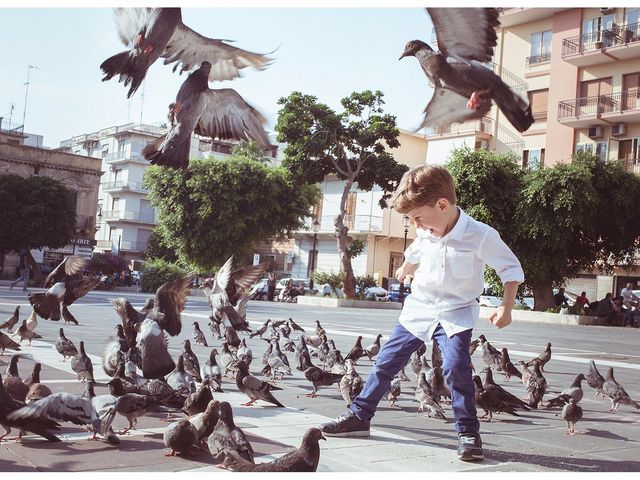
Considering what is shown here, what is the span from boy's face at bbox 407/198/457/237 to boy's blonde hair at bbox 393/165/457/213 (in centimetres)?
3

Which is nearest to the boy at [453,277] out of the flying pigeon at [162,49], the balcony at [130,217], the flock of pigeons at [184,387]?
the flock of pigeons at [184,387]

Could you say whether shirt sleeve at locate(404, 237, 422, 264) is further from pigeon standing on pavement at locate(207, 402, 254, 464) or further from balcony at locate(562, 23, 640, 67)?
balcony at locate(562, 23, 640, 67)

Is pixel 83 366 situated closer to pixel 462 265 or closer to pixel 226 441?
pixel 226 441

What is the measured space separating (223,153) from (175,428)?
2.98m

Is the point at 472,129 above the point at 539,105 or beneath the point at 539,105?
beneath

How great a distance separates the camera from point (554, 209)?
24.2 metres

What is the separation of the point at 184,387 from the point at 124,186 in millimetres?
2256

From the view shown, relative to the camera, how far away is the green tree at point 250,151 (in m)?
6.35

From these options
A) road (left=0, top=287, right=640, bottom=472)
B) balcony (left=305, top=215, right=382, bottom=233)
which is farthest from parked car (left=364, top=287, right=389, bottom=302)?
road (left=0, top=287, right=640, bottom=472)

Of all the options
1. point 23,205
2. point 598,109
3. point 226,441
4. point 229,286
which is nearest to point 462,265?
point 226,441

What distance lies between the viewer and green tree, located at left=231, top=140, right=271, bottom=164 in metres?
6.35

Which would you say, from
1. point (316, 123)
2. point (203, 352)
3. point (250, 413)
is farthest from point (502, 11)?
point (203, 352)

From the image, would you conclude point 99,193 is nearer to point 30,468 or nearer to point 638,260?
point 30,468

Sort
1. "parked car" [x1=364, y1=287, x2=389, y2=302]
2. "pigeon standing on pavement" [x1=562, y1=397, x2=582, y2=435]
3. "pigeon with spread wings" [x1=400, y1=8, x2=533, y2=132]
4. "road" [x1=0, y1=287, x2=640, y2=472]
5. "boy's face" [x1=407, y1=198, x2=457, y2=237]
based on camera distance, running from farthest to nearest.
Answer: "parked car" [x1=364, y1=287, x2=389, y2=302]
"pigeon with spread wings" [x1=400, y1=8, x2=533, y2=132]
"pigeon standing on pavement" [x1=562, y1=397, x2=582, y2=435]
"boy's face" [x1=407, y1=198, x2=457, y2=237]
"road" [x1=0, y1=287, x2=640, y2=472]
